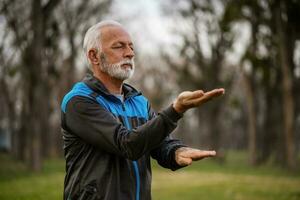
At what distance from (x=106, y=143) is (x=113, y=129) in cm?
10

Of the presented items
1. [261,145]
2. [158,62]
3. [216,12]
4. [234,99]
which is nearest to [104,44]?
[261,145]

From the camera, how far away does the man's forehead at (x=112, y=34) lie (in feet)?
11.9

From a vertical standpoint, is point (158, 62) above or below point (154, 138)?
above

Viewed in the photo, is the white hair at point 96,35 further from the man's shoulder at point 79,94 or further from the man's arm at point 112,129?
the man's arm at point 112,129

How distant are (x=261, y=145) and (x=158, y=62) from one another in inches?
1273

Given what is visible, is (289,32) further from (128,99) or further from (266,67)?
(128,99)

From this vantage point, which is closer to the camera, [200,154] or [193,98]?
[193,98]

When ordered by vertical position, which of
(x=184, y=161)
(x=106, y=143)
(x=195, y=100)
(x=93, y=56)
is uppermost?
(x=93, y=56)

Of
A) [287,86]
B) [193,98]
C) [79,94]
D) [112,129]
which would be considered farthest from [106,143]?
[287,86]

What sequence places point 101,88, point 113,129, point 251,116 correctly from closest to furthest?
1. point 113,129
2. point 101,88
3. point 251,116

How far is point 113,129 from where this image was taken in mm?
3271

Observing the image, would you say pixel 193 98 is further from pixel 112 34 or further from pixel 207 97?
pixel 112 34

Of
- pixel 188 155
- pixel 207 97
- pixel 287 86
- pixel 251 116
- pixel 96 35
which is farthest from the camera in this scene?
pixel 251 116

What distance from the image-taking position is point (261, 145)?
114 ft
